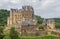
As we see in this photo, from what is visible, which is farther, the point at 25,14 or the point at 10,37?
the point at 25,14

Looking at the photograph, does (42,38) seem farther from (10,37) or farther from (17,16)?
(17,16)

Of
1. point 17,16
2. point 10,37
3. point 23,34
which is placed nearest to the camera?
point 10,37

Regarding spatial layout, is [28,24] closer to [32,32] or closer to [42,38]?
[32,32]

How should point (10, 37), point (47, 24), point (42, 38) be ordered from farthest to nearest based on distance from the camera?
point (47, 24), point (42, 38), point (10, 37)

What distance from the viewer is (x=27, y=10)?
231ft

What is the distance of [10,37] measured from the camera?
37250 millimetres

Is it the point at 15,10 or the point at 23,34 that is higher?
the point at 15,10

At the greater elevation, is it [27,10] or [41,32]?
[27,10]

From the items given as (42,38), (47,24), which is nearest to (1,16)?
(47,24)

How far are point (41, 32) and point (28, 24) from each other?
7519 mm

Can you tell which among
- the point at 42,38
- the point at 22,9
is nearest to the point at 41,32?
the point at 42,38

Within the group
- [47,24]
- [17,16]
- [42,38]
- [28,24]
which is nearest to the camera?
[42,38]

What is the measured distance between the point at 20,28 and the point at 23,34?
15.7 feet

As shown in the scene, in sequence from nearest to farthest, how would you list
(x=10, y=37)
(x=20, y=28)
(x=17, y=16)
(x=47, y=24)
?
(x=10, y=37), (x=20, y=28), (x=47, y=24), (x=17, y=16)
